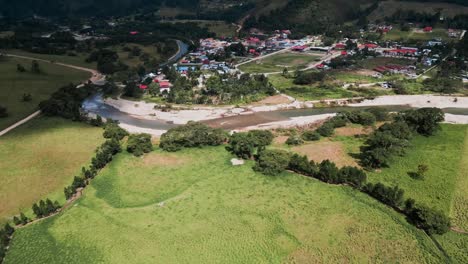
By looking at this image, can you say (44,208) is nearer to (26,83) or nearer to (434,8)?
(26,83)

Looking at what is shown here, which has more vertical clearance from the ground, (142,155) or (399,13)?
(399,13)

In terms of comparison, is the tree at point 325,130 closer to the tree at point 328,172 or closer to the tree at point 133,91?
the tree at point 328,172

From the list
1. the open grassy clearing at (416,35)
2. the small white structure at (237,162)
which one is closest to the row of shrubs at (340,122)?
the small white structure at (237,162)

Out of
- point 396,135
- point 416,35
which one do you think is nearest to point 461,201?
point 396,135

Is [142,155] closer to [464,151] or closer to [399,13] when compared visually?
[464,151]

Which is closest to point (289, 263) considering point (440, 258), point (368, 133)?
point (440, 258)

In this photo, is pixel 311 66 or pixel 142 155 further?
pixel 311 66

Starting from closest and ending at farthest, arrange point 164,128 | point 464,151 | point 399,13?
point 464,151
point 164,128
point 399,13

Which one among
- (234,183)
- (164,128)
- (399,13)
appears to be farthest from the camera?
(399,13)
